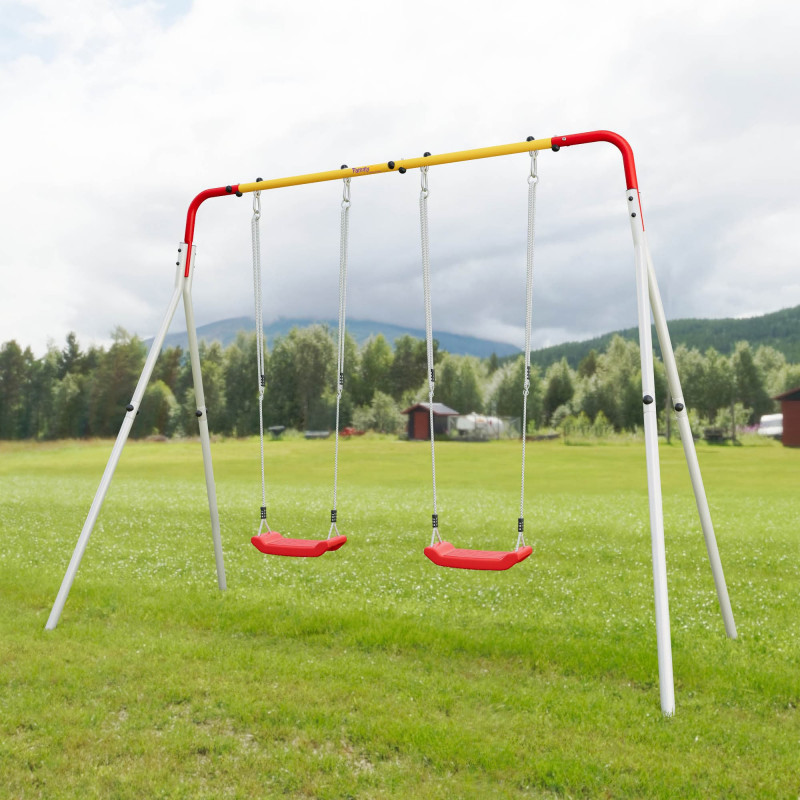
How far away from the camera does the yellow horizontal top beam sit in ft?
23.1

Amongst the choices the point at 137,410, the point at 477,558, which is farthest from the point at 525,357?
the point at 137,410

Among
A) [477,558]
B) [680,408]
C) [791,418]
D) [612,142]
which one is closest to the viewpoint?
[612,142]

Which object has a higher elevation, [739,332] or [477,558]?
[739,332]

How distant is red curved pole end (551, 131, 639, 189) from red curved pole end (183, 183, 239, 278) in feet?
11.6

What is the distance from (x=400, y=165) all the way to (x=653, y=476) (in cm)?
389

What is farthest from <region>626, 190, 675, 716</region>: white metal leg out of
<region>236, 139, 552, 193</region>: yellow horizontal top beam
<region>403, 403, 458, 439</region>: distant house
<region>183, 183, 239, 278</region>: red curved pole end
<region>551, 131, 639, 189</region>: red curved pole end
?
<region>403, 403, 458, 439</region>: distant house

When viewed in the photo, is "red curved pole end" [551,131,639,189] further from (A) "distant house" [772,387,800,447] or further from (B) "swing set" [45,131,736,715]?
(A) "distant house" [772,387,800,447]

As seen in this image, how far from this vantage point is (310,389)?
214 ft

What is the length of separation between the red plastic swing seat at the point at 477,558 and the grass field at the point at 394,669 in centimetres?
98

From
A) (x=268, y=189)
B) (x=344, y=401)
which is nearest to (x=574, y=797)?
(x=268, y=189)

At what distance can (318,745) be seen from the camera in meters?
5.57

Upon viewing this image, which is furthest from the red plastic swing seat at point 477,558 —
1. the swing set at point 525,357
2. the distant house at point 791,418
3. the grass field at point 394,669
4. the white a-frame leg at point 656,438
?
the distant house at point 791,418

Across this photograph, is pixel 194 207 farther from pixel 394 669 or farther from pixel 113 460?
pixel 394 669

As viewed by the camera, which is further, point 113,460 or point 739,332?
point 739,332
